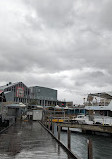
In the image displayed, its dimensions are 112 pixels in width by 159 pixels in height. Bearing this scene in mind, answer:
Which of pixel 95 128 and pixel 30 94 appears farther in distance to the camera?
pixel 30 94

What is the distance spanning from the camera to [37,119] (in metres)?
37.9

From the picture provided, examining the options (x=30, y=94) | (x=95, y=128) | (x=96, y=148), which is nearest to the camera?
(x=96, y=148)

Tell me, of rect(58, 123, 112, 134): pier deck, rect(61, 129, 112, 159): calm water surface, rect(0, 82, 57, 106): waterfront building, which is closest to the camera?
rect(61, 129, 112, 159): calm water surface

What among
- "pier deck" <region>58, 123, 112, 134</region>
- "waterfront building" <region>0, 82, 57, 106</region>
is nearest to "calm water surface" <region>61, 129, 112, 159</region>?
"pier deck" <region>58, 123, 112, 134</region>

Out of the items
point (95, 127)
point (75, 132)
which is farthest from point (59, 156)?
point (75, 132)

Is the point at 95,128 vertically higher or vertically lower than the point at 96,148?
higher

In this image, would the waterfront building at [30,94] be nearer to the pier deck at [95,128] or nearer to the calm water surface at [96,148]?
the pier deck at [95,128]

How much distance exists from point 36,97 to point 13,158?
6125cm

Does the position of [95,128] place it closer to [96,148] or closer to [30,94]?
[96,148]

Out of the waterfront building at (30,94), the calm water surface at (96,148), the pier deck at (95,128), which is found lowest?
the calm water surface at (96,148)

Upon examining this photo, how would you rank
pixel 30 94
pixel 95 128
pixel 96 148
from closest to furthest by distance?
pixel 96 148 → pixel 95 128 → pixel 30 94

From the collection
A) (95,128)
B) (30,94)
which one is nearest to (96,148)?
(95,128)

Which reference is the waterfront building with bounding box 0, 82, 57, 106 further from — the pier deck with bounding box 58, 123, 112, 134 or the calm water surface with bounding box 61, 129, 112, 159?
the calm water surface with bounding box 61, 129, 112, 159

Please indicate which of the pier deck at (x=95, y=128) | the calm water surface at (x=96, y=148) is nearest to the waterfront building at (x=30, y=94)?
the pier deck at (x=95, y=128)
